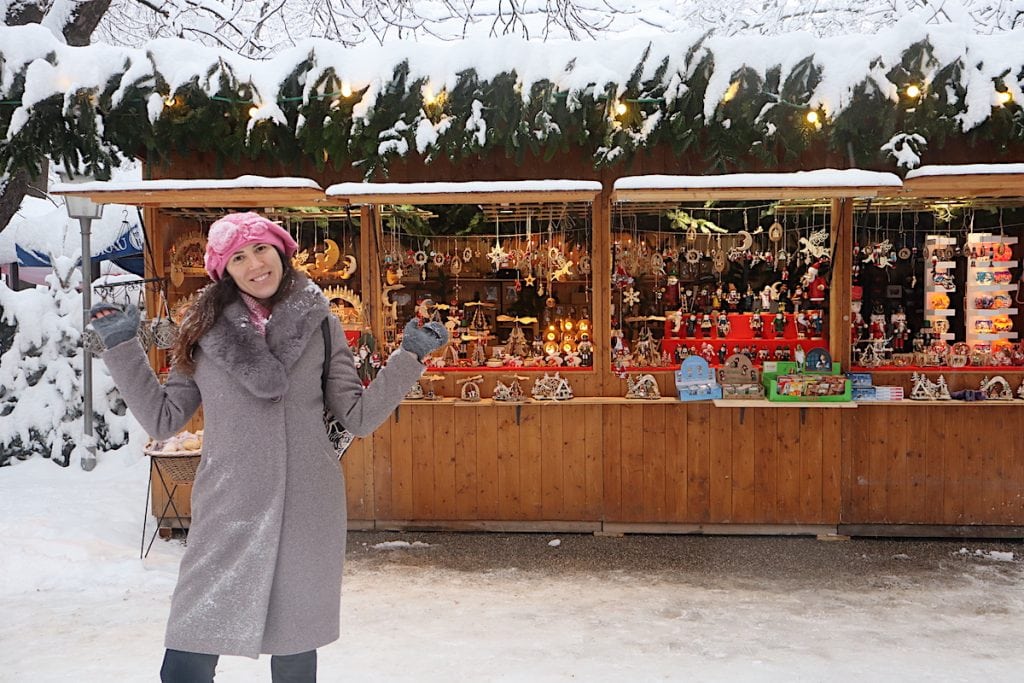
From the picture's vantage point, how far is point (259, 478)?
290cm

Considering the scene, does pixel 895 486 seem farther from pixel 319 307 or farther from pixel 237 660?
pixel 319 307

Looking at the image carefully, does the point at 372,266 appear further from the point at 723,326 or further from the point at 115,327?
the point at 115,327

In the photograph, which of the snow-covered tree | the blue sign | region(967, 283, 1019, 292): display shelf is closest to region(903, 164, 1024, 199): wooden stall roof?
region(967, 283, 1019, 292): display shelf

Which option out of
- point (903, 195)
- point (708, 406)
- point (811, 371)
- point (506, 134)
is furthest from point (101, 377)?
point (903, 195)

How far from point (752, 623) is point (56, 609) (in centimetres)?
397

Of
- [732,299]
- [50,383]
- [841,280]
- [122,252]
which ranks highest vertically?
[122,252]

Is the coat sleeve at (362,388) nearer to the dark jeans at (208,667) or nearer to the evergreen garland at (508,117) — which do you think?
the dark jeans at (208,667)

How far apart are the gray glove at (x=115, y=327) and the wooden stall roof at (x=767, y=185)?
3.80 metres

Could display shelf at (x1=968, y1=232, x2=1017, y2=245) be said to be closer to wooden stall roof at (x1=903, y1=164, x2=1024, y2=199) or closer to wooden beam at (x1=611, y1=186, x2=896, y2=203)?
wooden stall roof at (x1=903, y1=164, x2=1024, y2=199)

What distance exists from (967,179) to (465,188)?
3277mm

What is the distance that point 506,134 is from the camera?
20.9ft

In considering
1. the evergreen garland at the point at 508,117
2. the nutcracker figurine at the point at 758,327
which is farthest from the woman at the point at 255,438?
the nutcracker figurine at the point at 758,327

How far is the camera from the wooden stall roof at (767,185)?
593 centimetres

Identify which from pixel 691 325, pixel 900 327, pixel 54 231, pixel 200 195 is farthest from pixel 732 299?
pixel 54 231
